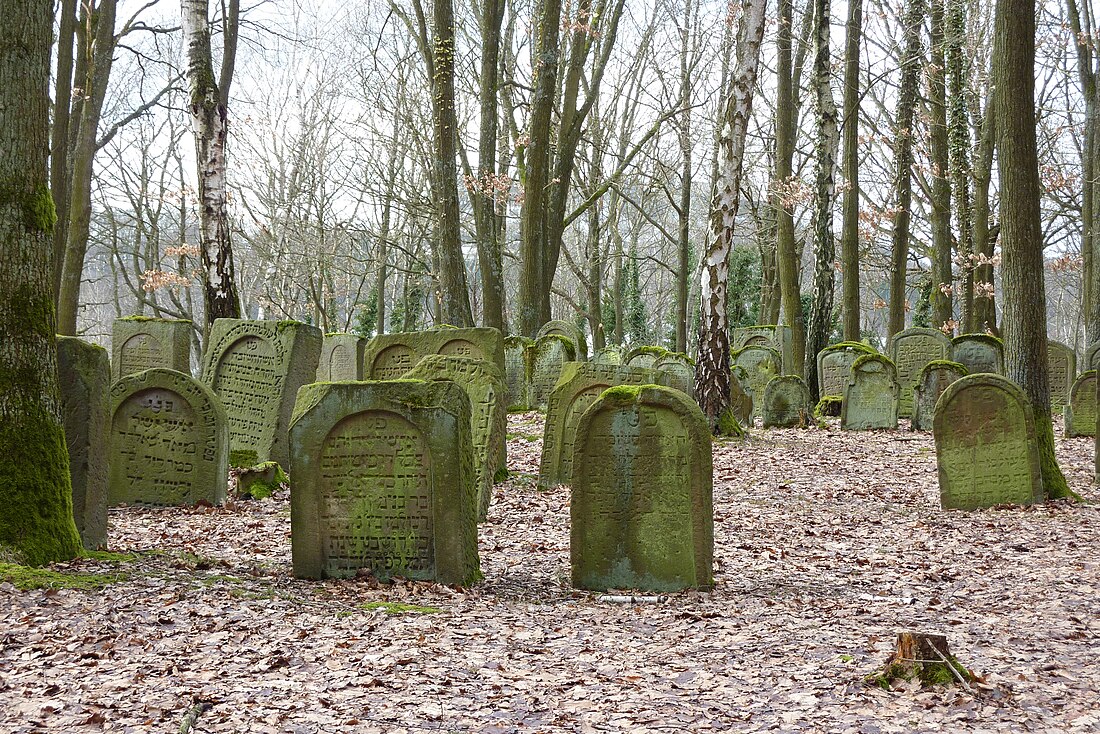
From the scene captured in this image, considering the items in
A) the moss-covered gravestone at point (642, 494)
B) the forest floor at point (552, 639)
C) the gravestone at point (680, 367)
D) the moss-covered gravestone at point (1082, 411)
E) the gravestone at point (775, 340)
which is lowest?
the forest floor at point (552, 639)

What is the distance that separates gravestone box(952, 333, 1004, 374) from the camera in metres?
16.2

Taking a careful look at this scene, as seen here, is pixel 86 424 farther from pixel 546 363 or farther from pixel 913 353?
pixel 913 353

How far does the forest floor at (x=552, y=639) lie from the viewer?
154 inches

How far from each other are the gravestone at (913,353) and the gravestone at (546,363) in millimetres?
5717

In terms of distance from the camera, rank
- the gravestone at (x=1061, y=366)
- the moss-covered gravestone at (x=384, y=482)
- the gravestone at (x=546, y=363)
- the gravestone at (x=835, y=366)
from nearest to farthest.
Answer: the moss-covered gravestone at (x=384, y=482), the gravestone at (x=546, y=363), the gravestone at (x=835, y=366), the gravestone at (x=1061, y=366)

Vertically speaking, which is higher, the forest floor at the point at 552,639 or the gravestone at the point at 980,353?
the gravestone at the point at 980,353

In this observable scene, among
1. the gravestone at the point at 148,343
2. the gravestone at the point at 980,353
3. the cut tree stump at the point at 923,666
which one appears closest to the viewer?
the cut tree stump at the point at 923,666

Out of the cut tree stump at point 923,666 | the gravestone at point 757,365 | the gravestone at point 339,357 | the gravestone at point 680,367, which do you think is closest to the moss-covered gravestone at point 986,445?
the gravestone at point 680,367

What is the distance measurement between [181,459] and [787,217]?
16.2 meters

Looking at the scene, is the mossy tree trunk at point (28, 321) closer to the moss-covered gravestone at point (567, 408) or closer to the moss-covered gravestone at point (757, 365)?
the moss-covered gravestone at point (567, 408)

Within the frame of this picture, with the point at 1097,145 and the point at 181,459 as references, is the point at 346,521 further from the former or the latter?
the point at 1097,145

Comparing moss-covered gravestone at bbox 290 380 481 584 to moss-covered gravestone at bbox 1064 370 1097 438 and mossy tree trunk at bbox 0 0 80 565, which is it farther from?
moss-covered gravestone at bbox 1064 370 1097 438

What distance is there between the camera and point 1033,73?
9.75 meters

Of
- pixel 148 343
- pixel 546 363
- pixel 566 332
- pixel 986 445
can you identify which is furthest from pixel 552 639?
pixel 566 332
